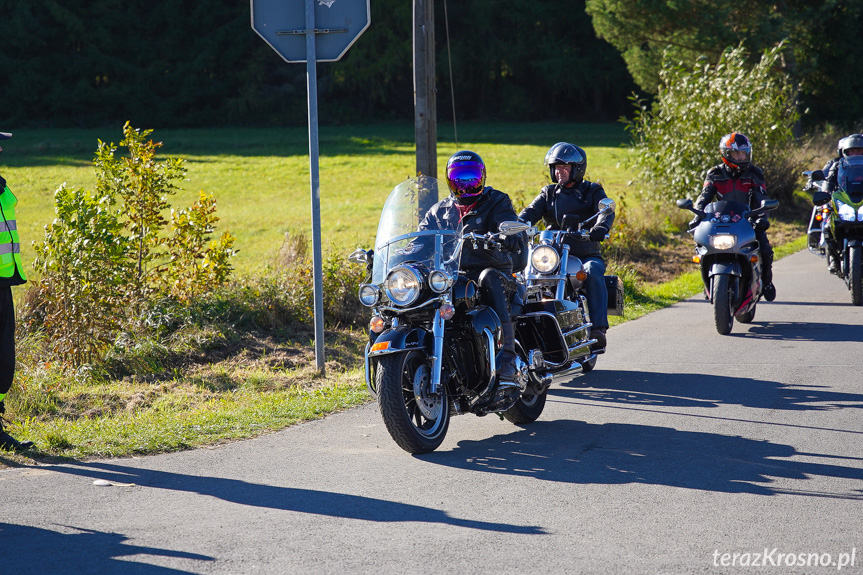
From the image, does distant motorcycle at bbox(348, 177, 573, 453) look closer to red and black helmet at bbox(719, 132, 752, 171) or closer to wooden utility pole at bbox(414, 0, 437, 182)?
wooden utility pole at bbox(414, 0, 437, 182)

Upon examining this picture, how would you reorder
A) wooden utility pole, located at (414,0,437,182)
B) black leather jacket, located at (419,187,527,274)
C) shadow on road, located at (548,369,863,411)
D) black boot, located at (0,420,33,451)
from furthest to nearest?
wooden utility pole, located at (414,0,437,182) < shadow on road, located at (548,369,863,411) < black leather jacket, located at (419,187,527,274) < black boot, located at (0,420,33,451)

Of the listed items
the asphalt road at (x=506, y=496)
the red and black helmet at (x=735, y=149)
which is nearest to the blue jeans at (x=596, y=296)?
the asphalt road at (x=506, y=496)

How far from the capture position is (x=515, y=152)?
1565 inches

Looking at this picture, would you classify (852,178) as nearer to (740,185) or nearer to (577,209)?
(740,185)

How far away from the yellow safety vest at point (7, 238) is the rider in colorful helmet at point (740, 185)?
23.0 ft

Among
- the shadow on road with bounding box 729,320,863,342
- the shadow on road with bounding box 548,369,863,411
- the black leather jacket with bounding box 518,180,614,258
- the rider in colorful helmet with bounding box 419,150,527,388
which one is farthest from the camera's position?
the shadow on road with bounding box 729,320,863,342

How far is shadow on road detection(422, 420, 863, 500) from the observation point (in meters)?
5.44

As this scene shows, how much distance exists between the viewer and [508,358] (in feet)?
20.9

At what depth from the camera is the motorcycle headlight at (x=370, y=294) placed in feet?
20.2

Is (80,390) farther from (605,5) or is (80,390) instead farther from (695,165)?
(605,5)

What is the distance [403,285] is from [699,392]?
2953mm

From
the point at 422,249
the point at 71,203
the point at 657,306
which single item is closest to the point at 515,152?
the point at 657,306

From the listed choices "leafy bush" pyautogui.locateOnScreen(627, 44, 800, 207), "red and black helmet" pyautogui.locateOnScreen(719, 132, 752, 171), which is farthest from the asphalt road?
"leafy bush" pyautogui.locateOnScreen(627, 44, 800, 207)

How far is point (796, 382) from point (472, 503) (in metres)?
3.95
